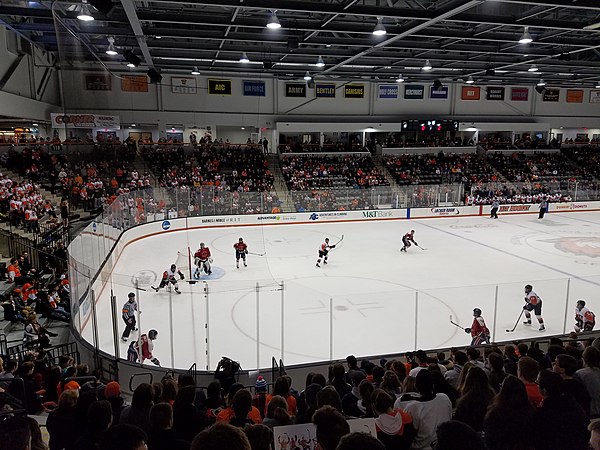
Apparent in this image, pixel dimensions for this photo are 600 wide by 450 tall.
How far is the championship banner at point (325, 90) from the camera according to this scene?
3400 centimetres

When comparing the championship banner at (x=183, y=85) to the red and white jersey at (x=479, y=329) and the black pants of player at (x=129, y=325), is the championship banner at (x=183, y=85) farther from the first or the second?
the red and white jersey at (x=479, y=329)

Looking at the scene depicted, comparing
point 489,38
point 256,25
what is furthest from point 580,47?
point 256,25

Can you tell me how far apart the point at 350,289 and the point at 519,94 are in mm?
32032

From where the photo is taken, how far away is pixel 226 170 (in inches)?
1170

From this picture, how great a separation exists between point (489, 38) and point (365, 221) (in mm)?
10878

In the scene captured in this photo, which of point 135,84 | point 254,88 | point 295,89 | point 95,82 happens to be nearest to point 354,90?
point 295,89

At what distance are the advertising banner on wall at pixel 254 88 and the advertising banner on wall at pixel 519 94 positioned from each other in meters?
20.0

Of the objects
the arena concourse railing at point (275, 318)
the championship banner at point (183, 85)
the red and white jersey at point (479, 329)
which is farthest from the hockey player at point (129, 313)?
the championship banner at point (183, 85)

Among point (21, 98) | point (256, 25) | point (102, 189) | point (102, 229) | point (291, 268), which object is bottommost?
point (291, 268)

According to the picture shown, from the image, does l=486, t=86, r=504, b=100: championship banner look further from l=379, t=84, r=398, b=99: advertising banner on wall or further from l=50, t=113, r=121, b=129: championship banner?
l=50, t=113, r=121, b=129: championship banner

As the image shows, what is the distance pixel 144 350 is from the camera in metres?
8.04

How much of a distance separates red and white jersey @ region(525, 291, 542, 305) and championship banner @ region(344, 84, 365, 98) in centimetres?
2732

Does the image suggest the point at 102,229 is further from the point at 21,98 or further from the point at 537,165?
the point at 537,165

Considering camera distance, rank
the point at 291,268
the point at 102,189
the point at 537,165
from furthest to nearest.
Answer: the point at 537,165 < the point at 291,268 < the point at 102,189
